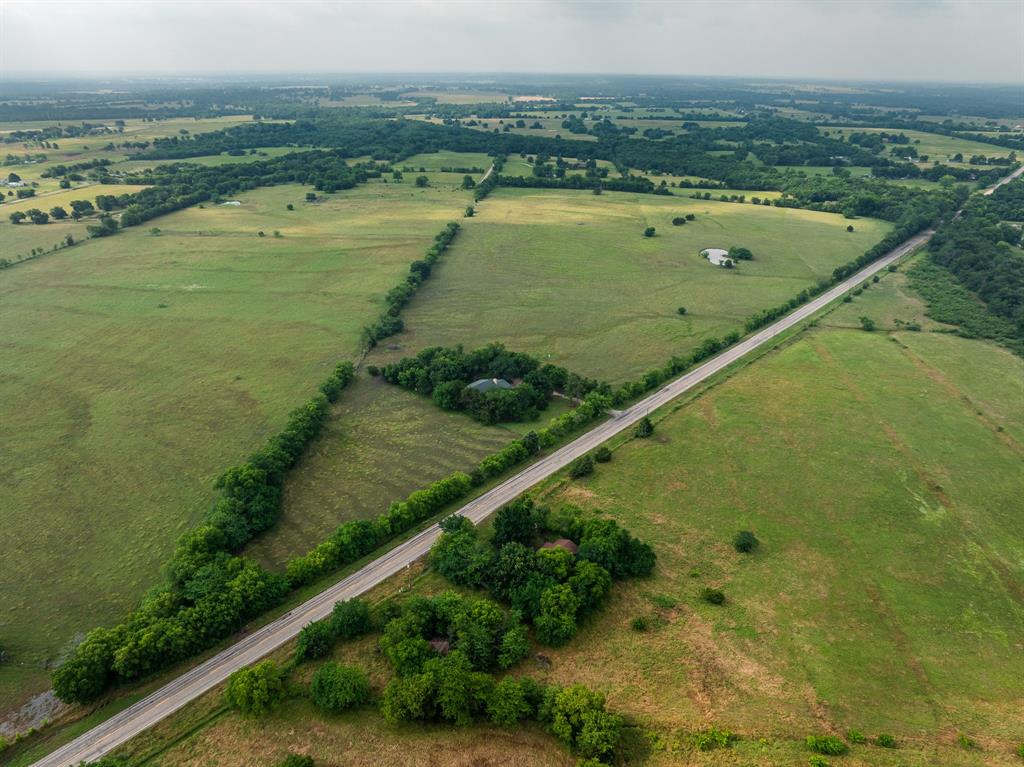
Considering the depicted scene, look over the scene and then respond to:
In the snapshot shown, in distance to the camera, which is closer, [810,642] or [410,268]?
[810,642]

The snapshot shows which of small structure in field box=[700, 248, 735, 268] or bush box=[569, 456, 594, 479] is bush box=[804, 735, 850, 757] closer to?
bush box=[569, 456, 594, 479]

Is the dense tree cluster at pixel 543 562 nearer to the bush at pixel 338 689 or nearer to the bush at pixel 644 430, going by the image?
the bush at pixel 338 689

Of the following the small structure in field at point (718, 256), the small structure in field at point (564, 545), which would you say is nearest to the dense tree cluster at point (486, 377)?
the small structure in field at point (564, 545)

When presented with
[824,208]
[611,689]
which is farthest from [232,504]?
[824,208]

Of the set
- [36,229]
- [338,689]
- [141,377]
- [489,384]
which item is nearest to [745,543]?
[338,689]

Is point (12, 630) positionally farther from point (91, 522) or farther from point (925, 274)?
point (925, 274)

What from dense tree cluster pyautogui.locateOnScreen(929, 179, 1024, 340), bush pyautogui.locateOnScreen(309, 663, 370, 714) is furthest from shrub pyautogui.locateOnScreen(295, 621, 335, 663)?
dense tree cluster pyautogui.locateOnScreen(929, 179, 1024, 340)
